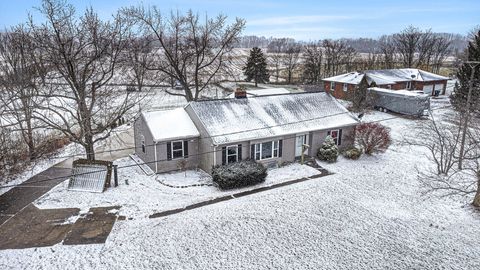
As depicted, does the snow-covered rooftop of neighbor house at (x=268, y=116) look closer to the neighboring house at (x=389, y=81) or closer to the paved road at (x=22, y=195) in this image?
the paved road at (x=22, y=195)

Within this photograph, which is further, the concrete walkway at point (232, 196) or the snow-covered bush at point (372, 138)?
the snow-covered bush at point (372, 138)

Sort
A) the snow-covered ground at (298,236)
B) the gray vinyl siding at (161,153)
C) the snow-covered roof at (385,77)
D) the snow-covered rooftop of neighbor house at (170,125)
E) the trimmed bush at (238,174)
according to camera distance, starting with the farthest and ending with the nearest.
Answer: the snow-covered roof at (385,77) < the gray vinyl siding at (161,153) < the snow-covered rooftop of neighbor house at (170,125) < the trimmed bush at (238,174) < the snow-covered ground at (298,236)

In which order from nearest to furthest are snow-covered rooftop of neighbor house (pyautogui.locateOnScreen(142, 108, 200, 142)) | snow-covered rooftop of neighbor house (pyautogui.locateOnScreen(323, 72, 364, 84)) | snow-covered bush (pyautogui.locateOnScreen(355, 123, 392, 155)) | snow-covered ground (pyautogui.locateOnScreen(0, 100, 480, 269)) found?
snow-covered ground (pyautogui.locateOnScreen(0, 100, 480, 269)), snow-covered rooftop of neighbor house (pyautogui.locateOnScreen(142, 108, 200, 142)), snow-covered bush (pyautogui.locateOnScreen(355, 123, 392, 155)), snow-covered rooftop of neighbor house (pyautogui.locateOnScreen(323, 72, 364, 84))

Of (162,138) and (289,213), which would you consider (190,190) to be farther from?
(289,213)

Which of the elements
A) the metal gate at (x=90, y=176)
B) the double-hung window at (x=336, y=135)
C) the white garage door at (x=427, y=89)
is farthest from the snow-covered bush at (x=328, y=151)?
the white garage door at (x=427, y=89)

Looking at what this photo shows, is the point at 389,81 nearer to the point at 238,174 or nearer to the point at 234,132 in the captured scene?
the point at 234,132

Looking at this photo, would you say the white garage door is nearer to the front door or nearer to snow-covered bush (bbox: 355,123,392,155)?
snow-covered bush (bbox: 355,123,392,155)

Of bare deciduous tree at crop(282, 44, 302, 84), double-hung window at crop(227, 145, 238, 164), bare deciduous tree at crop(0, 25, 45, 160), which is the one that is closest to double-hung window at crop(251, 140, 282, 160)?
double-hung window at crop(227, 145, 238, 164)
